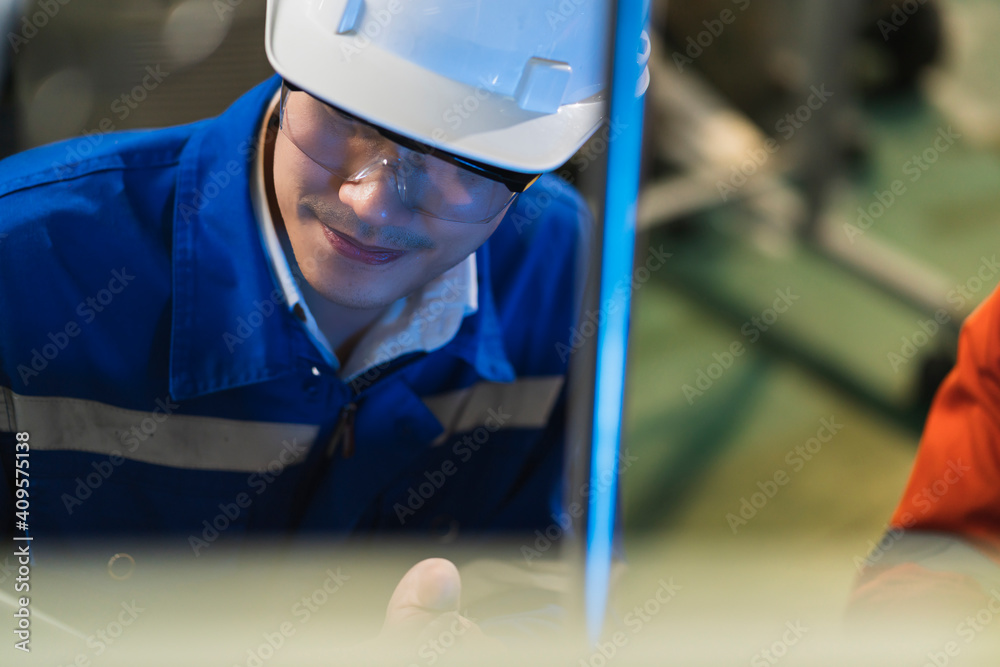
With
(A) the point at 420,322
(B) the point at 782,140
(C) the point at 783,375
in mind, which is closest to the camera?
(A) the point at 420,322

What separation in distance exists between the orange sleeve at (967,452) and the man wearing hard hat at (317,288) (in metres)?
0.42

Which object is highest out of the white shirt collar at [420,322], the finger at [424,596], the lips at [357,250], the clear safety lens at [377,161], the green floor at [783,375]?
the clear safety lens at [377,161]

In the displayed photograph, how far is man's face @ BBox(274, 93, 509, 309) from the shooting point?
658 millimetres

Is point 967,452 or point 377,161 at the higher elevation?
point 377,161

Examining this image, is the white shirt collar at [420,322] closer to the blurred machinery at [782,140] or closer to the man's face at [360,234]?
the man's face at [360,234]

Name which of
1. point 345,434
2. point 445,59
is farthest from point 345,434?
point 445,59

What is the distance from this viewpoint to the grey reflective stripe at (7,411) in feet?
2.32

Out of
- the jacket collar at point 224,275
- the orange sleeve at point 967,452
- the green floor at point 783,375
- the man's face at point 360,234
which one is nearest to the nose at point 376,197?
the man's face at point 360,234

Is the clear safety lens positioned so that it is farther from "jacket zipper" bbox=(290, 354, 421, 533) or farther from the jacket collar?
"jacket zipper" bbox=(290, 354, 421, 533)

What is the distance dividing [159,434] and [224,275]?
0.15 m

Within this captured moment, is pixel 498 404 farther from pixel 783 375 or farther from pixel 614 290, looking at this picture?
pixel 783 375

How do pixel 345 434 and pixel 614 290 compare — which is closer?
pixel 614 290

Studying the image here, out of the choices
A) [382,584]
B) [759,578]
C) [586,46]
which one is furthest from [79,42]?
[759,578]

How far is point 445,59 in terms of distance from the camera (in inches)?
24.4
